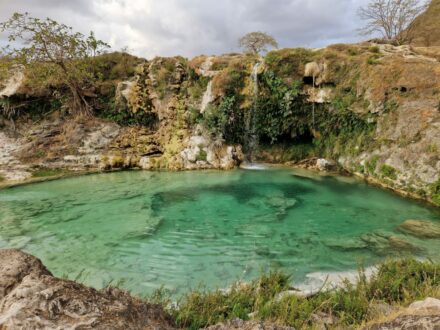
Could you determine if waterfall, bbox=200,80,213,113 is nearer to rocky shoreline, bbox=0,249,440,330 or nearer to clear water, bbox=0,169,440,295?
clear water, bbox=0,169,440,295

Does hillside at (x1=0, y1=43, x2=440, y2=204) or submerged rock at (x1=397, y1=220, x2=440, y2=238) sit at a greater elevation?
hillside at (x1=0, y1=43, x2=440, y2=204)

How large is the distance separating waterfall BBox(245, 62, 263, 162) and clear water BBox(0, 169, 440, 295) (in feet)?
17.0

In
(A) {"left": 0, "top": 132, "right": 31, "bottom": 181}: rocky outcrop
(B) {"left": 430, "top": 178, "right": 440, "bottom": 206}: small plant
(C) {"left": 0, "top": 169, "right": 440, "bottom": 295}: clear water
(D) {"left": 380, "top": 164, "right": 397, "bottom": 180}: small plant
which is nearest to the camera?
(C) {"left": 0, "top": 169, "right": 440, "bottom": 295}: clear water

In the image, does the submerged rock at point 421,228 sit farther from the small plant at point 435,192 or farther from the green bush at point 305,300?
the green bush at point 305,300

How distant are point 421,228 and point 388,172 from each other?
4.86 metres

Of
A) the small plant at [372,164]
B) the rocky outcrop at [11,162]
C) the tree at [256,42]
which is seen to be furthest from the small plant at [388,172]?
the tree at [256,42]

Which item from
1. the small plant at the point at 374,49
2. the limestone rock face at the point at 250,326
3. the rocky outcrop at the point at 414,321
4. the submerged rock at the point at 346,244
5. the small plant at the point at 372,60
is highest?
the small plant at the point at 374,49

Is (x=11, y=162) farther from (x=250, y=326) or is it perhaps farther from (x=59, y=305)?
(x=250, y=326)

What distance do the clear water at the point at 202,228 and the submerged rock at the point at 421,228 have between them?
0.32 m

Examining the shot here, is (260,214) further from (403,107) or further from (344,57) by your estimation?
(344,57)

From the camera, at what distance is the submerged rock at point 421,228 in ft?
27.0

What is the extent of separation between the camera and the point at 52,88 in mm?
21922

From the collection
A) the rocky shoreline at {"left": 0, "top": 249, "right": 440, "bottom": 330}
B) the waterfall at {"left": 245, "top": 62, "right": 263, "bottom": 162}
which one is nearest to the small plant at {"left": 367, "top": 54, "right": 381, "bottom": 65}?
the waterfall at {"left": 245, "top": 62, "right": 263, "bottom": 162}

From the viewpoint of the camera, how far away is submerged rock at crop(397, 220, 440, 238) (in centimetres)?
824
